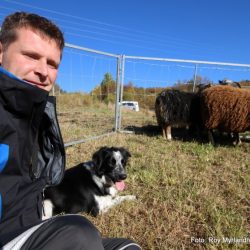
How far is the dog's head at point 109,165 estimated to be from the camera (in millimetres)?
3930

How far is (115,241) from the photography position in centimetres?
159

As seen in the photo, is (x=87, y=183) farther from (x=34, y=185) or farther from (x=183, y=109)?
(x=183, y=109)

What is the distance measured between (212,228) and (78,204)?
147 centimetres

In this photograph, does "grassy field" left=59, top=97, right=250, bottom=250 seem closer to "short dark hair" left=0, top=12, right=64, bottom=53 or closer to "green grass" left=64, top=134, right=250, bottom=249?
"green grass" left=64, top=134, right=250, bottom=249

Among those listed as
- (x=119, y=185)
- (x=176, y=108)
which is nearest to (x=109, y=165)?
(x=119, y=185)

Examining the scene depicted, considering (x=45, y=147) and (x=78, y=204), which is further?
(x=78, y=204)

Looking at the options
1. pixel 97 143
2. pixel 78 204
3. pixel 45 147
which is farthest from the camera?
pixel 97 143

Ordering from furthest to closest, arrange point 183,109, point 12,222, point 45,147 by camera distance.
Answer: point 183,109 → point 45,147 → point 12,222

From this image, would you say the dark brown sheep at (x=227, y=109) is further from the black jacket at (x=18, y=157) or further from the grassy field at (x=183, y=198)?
the black jacket at (x=18, y=157)

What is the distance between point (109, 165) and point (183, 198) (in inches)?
38.7

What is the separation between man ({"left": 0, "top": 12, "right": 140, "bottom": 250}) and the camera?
128cm

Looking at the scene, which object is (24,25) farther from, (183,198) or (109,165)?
(183,198)

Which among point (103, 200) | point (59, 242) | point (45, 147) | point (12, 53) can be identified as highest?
point (12, 53)

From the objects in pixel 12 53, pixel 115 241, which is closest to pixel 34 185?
pixel 115 241
